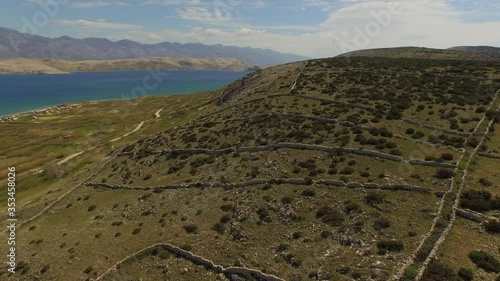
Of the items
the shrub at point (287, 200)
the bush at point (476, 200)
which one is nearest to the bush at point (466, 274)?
the bush at point (476, 200)

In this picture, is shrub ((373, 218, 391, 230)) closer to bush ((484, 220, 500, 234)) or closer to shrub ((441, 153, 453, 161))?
bush ((484, 220, 500, 234))

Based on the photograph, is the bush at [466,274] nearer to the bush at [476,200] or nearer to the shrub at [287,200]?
the bush at [476,200]

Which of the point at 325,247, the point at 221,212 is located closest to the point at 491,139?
the point at 325,247

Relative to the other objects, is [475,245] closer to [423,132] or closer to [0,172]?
[423,132]

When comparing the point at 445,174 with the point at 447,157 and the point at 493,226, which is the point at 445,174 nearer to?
the point at 447,157

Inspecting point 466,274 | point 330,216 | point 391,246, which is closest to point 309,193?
point 330,216
